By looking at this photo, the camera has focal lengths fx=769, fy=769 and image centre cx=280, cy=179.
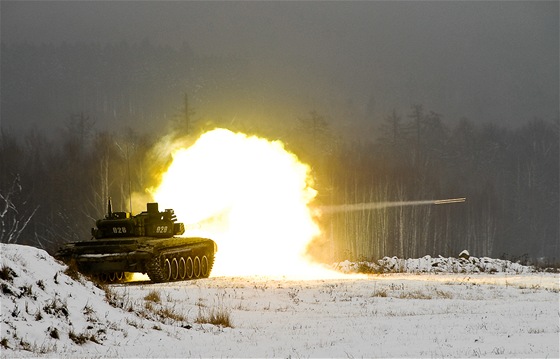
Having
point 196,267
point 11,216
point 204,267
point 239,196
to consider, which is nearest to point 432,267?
point 239,196

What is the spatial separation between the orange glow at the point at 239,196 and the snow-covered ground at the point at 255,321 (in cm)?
1365

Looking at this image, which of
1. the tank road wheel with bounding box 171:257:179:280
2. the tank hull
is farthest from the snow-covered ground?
the tank road wheel with bounding box 171:257:179:280

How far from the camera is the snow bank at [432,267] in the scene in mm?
35969

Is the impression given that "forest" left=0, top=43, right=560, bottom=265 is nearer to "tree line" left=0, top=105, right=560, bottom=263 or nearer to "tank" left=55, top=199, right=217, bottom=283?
"tree line" left=0, top=105, right=560, bottom=263

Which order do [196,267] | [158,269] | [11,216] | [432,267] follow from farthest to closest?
[11,216] → [432,267] → [196,267] → [158,269]

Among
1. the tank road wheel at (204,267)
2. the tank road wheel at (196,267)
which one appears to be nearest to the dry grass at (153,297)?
the tank road wheel at (196,267)

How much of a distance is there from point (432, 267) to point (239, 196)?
9.83 m

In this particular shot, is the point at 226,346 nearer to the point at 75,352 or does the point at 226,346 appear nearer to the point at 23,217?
the point at 75,352

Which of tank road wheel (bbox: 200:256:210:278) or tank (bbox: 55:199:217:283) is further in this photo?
tank road wheel (bbox: 200:256:210:278)

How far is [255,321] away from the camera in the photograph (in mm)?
17938

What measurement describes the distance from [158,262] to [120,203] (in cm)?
3594

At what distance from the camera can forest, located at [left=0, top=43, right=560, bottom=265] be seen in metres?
61.9

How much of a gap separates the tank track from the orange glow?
3.70 meters

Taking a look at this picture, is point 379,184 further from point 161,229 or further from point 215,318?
point 215,318
